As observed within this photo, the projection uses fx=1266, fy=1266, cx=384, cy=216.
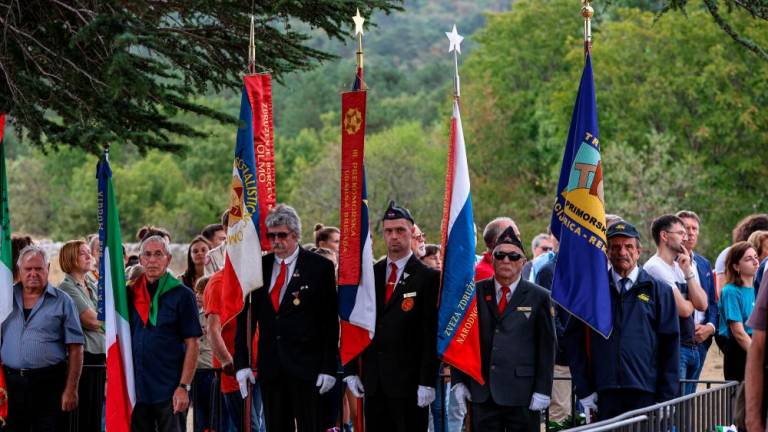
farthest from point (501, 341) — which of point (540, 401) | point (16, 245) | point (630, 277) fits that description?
point (16, 245)

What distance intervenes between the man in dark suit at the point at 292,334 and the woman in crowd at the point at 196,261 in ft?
9.67

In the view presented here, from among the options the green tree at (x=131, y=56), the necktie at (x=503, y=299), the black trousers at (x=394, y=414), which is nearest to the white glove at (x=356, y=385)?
the black trousers at (x=394, y=414)

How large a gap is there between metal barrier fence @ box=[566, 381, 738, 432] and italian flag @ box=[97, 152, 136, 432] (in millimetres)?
4245

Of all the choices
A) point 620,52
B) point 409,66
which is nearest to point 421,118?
point 620,52

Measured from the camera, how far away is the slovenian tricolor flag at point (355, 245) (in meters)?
9.31

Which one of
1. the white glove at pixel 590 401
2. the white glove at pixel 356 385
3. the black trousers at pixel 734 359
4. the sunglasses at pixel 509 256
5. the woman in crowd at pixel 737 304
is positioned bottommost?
the white glove at pixel 590 401

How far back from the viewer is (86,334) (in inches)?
443

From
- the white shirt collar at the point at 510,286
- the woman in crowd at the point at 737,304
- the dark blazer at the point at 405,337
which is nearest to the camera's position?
the white shirt collar at the point at 510,286

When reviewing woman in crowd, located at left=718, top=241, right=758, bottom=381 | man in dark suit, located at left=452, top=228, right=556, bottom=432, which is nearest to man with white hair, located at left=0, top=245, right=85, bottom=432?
man in dark suit, located at left=452, top=228, right=556, bottom=432

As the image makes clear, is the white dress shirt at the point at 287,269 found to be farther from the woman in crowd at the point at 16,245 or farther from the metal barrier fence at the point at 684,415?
the metal barrier fence at the point at 684,415

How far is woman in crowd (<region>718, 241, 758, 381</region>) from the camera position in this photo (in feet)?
35.7

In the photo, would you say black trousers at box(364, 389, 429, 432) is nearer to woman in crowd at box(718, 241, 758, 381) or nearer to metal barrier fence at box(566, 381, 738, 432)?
metal barrier fence at box(566, 381, 738, 432)

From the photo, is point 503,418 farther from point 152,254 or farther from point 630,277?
point 152,254

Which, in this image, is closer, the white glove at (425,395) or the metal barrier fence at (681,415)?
the metal barrier fence at (681,415)
